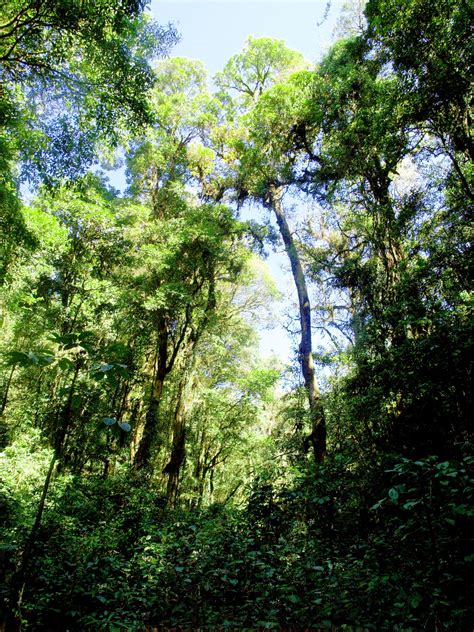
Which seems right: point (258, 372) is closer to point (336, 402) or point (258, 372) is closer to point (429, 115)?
point (336, 402)

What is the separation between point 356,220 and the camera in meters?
11.7

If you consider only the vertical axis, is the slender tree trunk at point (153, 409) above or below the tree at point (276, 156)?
below

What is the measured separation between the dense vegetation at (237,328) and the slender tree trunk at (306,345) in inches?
3.0

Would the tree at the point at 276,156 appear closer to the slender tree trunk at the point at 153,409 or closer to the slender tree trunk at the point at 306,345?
the slender tree trunk at the point at 306,345

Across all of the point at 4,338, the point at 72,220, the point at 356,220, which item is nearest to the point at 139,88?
the point at 72,220

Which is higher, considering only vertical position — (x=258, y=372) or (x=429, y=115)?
(x=429, y=115)

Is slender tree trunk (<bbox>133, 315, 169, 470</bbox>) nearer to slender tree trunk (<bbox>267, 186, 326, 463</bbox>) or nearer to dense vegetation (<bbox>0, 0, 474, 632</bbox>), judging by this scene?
dense vegetation (<bbox>0, 0, 474, 632</bbox>)

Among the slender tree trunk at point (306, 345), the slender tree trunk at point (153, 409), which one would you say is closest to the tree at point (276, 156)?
the slender tree trunk at point (306, 345)

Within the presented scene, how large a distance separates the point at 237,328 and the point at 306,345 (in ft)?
24.4

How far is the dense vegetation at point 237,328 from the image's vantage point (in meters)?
3.37

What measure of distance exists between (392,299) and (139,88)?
6.97 metres

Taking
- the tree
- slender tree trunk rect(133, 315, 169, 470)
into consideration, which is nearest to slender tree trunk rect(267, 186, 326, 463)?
the tree

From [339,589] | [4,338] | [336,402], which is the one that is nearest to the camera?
[339,589]

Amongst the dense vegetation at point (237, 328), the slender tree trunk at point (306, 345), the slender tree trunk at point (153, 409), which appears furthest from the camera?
the slender tree trunk at point (153, 409)
